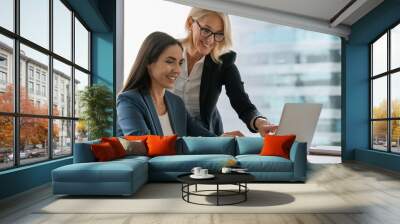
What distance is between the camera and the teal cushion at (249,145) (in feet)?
22.1

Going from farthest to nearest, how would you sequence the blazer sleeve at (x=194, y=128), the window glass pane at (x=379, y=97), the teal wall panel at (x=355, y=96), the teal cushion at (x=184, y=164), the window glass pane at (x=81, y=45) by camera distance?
1. the teal wall panel at (x=355, y=96)
2. the window glass pane at (x=379, y=97)
3. the blazer sleeve at (x=194, y=128)
4. the window glass pane at (x=81, y=45)
5. the teal cushion at (x=184, y=164)

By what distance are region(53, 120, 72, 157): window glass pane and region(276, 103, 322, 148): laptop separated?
392 centimetres

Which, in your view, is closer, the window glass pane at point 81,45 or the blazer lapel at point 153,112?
the window glass pane at point 81,45

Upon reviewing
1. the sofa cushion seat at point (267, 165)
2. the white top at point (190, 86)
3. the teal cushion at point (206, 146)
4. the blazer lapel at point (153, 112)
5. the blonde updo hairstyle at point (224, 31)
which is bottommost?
the sofa cushion seat at point (267, 165)

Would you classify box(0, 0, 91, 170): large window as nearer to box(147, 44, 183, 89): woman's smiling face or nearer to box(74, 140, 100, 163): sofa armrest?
box(74, 140, 100, 163): sofa armrest

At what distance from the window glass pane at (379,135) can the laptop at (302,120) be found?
270 centimetres

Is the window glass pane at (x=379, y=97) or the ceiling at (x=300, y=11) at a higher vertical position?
the ceiling at (x=300, y=11)

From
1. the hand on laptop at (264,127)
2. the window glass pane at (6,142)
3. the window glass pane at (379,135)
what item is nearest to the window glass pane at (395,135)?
the window glass pane at (379,135)

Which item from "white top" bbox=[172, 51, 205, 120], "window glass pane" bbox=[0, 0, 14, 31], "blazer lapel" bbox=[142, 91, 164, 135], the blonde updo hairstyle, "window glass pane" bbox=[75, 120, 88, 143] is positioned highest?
the blonde updo hairstyle

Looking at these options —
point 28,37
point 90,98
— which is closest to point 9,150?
point 28,37

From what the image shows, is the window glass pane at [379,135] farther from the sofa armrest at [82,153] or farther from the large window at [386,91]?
the sofa armrest at [82,153]

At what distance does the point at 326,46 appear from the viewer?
33.4ft

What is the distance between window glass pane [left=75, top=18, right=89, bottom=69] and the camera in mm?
7938

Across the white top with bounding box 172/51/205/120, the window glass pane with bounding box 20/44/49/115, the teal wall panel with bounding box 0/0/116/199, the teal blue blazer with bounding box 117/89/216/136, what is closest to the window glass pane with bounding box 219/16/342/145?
the white top with bounding box 172/51/205/120
